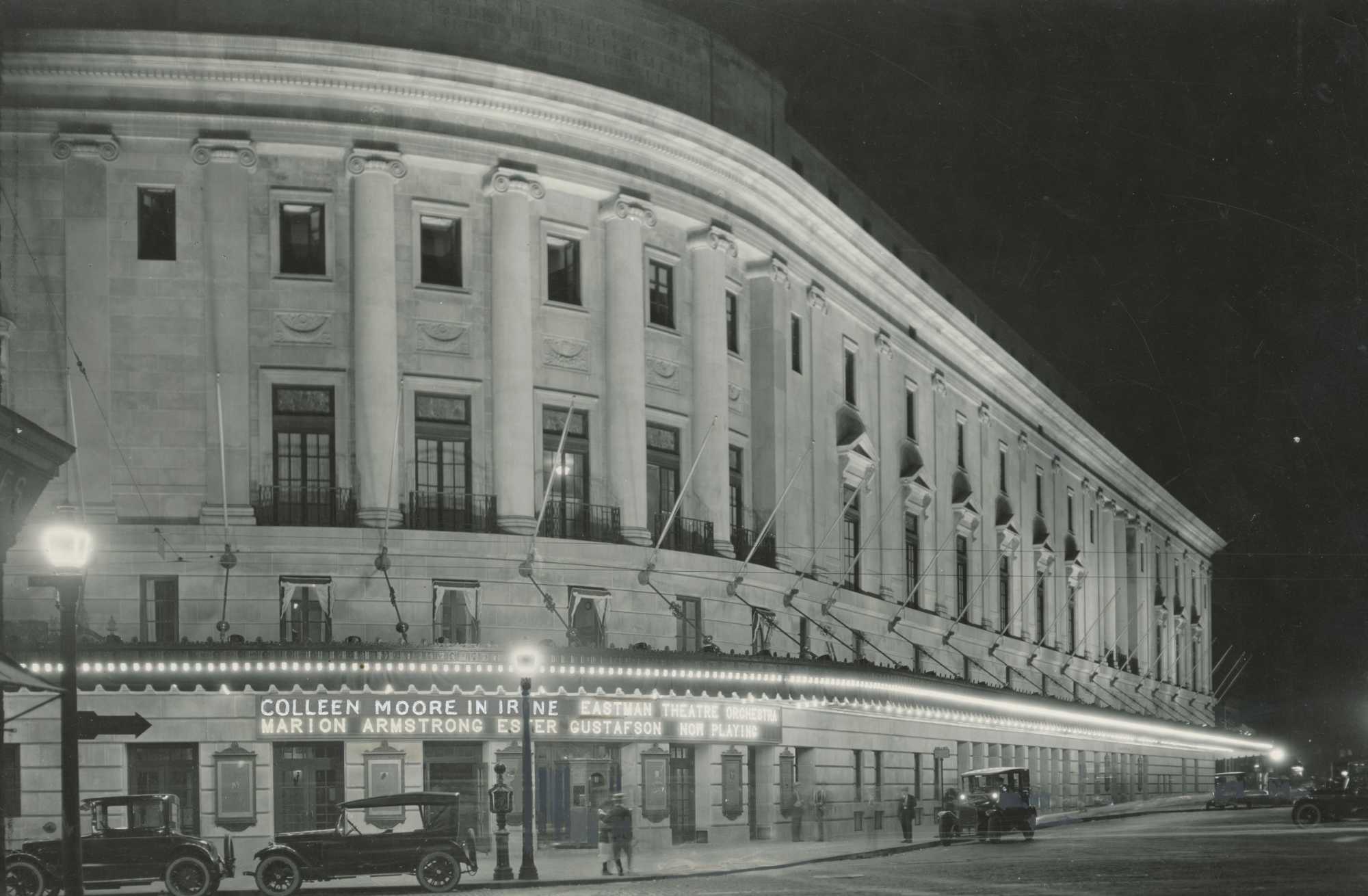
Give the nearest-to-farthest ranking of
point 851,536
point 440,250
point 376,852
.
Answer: point 376,852, point 440,250, point 851,536

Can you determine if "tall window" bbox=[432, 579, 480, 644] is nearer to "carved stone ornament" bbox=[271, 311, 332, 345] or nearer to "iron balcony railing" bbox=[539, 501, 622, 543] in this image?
"iron balcony railing" bbox=[539, 501, 622, 543]

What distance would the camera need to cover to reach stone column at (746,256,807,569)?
167ft

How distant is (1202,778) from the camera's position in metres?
114

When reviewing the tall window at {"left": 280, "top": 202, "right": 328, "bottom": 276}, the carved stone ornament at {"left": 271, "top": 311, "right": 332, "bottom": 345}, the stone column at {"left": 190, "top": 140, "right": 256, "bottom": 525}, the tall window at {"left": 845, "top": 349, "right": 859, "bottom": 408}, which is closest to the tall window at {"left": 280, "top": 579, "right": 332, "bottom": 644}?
the stone column at {"left": 190, "top": 140, "right": 256, "bottom": 525}

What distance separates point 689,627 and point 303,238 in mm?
13856

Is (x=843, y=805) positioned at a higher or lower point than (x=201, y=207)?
lower

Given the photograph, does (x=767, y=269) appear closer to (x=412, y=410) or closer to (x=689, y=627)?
(x=689, y=627)

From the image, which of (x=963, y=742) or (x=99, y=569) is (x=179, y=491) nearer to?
(x=99, y=569)

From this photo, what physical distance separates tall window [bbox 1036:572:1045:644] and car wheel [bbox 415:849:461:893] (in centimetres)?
5374

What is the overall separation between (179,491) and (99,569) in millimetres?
2399

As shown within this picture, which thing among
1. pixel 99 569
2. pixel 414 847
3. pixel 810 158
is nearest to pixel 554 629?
pixel 99 569

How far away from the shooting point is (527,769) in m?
33.3

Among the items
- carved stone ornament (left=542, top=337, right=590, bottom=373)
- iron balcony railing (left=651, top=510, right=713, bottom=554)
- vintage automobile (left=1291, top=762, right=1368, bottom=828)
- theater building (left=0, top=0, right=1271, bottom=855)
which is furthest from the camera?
vintage automobile (left=1291, top=762, right=1368, bottom=828)

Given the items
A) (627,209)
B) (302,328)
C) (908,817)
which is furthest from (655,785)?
(627,209)
